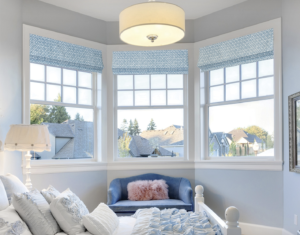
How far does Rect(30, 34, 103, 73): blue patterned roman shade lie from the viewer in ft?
13.8

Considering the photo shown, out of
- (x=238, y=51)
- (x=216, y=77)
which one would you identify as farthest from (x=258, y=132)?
(x=238, y=51)

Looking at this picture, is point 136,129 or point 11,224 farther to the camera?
point 136,129

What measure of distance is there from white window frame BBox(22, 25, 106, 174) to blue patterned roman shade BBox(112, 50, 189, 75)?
0.27 meters

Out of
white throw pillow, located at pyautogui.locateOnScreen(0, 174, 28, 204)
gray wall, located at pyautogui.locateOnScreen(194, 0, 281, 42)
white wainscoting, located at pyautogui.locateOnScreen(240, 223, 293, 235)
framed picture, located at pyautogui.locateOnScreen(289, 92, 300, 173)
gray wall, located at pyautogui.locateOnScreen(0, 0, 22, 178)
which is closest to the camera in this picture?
white throw pillow, located at pyautogui.locateOnScreen(0, 174, 28, 204)

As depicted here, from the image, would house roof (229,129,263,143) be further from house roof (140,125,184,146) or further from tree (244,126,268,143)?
house roof (140,125,184,146)

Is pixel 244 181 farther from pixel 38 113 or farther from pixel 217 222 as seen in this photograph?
pixel 38 113

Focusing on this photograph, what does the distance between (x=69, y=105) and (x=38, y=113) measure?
0.46m

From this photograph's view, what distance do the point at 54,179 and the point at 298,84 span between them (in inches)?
126

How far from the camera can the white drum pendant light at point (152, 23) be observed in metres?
2.16

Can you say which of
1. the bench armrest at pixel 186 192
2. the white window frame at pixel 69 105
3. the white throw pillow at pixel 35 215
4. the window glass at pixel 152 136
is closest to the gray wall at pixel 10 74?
the white window frame at pixel 69 105

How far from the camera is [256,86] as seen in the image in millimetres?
4305

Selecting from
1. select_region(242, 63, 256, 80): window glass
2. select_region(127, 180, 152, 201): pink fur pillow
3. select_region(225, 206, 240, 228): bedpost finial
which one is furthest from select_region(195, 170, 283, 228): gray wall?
select_region(225, 206, 240, 228): bedpost finial

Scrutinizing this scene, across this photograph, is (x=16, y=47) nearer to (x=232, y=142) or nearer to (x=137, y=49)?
(x=137, y=49)

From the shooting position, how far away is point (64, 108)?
4.55 m
